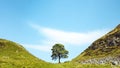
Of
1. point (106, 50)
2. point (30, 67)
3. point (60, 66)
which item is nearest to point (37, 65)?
point (30, 67)

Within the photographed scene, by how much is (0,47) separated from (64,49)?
75487mm

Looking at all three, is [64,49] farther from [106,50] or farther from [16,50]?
[16,50]

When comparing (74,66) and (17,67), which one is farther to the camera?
(74,66)

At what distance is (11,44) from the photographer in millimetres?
109312

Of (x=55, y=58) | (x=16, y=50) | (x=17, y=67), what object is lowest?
(x=17, y=67)

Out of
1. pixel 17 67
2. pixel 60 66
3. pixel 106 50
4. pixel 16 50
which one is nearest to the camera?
pixel 17 67

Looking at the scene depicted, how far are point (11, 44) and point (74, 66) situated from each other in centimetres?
6868

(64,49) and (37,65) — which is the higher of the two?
(64,49)

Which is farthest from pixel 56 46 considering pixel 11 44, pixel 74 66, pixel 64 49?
pixel 74 66

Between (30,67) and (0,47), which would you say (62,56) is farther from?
(30,67)

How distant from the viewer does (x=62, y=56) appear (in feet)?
579

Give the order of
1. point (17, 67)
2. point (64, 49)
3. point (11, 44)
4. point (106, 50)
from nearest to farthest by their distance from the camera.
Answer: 1. point (17, 67)
2. point (11, 44)
3. point (64, 49)
4. point (106, 50)

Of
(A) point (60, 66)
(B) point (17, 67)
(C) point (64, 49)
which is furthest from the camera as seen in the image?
(C) point (64, 49)

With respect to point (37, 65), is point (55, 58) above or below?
above
